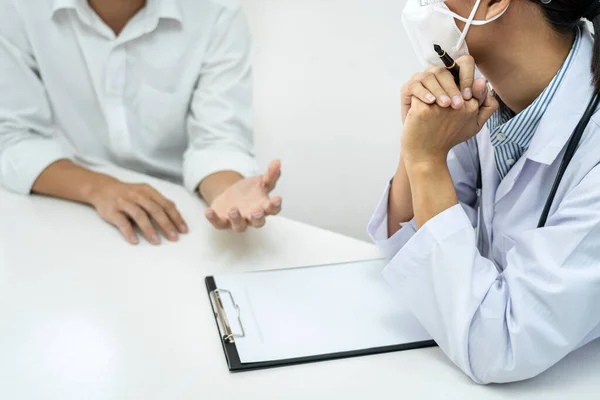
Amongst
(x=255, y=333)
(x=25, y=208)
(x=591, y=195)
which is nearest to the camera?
(x=591, y=195)

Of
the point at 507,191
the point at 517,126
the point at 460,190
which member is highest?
the point at 517,126

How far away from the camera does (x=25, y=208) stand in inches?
50.9

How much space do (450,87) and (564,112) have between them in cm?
17

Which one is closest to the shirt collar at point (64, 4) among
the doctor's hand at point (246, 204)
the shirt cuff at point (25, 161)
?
the shirt cuff at point (25, 161)

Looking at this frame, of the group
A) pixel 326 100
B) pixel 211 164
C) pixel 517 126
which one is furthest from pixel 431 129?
pixel 326 100

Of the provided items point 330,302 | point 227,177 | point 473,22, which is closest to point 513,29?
point 473,22

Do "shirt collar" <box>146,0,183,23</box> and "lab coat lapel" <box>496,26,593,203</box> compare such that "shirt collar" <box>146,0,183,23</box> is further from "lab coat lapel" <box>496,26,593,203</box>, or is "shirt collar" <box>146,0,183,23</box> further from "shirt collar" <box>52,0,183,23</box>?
"lab coat lapel" <box>496,26,593,203</box>

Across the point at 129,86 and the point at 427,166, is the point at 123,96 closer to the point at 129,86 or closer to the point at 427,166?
the point at 129,86

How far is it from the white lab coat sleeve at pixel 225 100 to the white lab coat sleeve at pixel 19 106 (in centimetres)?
33

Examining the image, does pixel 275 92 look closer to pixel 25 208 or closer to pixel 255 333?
pixel 25 208

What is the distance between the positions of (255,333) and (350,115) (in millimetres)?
1423

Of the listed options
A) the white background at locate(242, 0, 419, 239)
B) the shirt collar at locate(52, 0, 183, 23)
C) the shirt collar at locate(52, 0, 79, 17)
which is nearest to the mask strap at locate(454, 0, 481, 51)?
the shirt collar at locate(52, 0, 183, 23)

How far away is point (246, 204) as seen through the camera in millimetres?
1262

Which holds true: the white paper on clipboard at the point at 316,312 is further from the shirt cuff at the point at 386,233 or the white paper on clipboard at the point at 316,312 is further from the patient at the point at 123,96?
the patient at the point at 123,96
